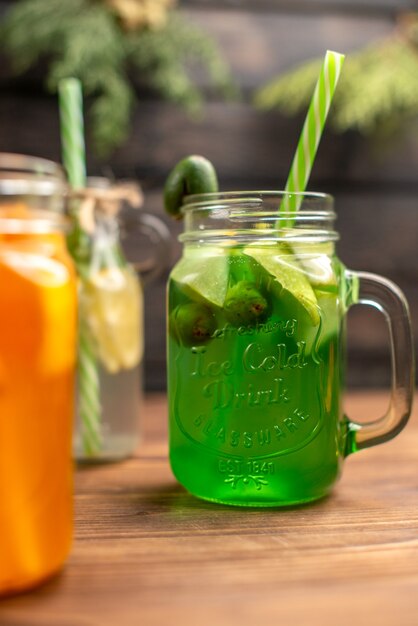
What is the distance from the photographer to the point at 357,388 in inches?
48.9

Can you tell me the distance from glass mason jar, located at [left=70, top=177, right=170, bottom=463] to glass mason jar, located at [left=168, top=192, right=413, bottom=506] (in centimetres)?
19

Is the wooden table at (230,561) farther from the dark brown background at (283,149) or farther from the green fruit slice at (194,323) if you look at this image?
the dark brown background at (283,149)

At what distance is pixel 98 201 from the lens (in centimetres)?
83

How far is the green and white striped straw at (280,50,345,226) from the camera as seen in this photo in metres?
0.61

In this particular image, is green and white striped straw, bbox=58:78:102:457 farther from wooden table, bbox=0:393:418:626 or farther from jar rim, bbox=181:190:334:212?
jar rim, bbox=181:190:334:212

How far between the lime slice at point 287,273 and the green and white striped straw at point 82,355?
0.94ft

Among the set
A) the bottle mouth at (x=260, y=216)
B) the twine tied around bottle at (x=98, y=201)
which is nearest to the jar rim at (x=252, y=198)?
the bottle mouth at (x=260, y=216)

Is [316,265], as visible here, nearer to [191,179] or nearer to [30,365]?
[191,179]

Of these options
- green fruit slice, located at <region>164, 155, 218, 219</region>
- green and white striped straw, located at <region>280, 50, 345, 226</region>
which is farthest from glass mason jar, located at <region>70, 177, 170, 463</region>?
green and white striped straw, located at <region>280, 50, 345, 226</region>

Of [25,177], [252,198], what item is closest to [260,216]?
[252,198]

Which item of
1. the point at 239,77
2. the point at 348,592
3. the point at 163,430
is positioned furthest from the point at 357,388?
the point at 348,592

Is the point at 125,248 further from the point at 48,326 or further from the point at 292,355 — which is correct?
the point at 48,326

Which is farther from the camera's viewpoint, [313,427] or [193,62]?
[193,62]

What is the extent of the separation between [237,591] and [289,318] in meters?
0.23
